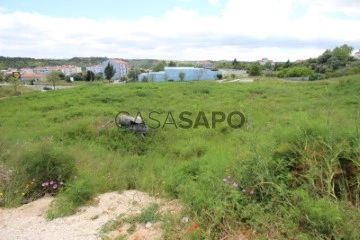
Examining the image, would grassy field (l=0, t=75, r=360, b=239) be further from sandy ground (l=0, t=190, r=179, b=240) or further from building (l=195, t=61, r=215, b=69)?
building (l=195, t=61, r=215, b=69)

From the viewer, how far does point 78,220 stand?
2.98 meters

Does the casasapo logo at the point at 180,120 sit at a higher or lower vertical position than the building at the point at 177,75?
lower

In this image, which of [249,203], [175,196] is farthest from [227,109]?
[249,203]

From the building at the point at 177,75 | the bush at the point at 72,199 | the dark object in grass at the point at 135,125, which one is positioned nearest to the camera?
the bush at the point at 72,199

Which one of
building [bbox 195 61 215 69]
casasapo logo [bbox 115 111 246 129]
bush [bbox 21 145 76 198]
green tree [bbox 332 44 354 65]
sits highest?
green tree [bbox 332 44 354 65]

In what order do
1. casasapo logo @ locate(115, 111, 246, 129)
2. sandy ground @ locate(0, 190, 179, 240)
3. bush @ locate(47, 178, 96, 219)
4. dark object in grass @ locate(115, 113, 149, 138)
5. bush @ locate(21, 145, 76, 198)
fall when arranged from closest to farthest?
sandy ground @ locate(0, 190, 179, 240) → bush @ locate(47, 178, 96, 219) → bush @ locate(21, 145, 76, 198) → dark object in grass @ locate(115, 113, 149, 138) → casasapo logo @ locate(115, 111, 246, 129)

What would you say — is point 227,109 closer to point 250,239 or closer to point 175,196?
point 175,196

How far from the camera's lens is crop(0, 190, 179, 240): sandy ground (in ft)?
8.71

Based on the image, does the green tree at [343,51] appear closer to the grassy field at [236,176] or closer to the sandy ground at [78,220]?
the grassy field at [236,176]

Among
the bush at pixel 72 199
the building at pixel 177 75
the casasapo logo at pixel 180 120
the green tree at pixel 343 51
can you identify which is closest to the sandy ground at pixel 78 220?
the bush at pixel 72 199

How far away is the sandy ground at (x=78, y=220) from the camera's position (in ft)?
8.71

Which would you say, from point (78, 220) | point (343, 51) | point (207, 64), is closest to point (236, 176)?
point (78, 220)

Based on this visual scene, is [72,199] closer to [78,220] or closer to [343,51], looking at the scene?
[78,220]

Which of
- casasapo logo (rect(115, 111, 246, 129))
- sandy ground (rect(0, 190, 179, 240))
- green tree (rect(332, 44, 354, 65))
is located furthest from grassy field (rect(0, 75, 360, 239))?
green tree (rect(332, 44, 354, 65))
